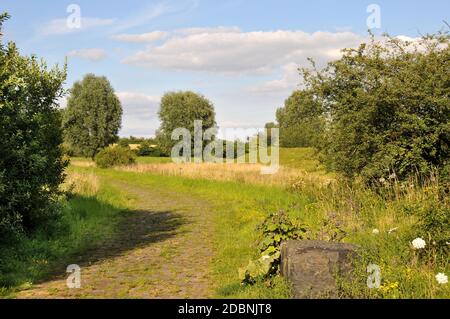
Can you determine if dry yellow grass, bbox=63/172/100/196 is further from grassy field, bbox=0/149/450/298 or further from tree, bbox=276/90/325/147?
tree, bbox=276/90/325/147

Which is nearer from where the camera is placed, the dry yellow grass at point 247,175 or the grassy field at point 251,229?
the grassy field at point 251,229

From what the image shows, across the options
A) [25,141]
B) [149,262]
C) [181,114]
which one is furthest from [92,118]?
[149,262]

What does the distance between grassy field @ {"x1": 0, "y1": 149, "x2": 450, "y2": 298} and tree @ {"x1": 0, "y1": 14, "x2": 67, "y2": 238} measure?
71 centimetres

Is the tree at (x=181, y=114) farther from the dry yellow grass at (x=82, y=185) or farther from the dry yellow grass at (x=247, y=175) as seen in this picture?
the dry yellow grass at (x=82, y=185)

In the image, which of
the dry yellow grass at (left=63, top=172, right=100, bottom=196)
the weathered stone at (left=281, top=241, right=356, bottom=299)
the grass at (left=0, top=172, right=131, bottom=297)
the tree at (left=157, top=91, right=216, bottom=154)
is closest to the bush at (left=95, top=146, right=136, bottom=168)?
the tree at (left=157, top=91, right=216, bottom=154)

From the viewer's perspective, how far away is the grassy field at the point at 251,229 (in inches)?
271

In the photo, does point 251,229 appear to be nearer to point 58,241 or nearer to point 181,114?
point 58,241

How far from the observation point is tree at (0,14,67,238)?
30.4ft

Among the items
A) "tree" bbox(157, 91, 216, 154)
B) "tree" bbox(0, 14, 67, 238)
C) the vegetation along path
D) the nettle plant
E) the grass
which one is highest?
"tree" bbox(157, 91, 216, 154)

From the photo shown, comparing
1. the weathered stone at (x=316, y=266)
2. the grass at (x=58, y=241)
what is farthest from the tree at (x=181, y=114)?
the weathered stone at (x=316, y=266)

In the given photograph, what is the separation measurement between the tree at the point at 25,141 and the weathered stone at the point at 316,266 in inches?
230

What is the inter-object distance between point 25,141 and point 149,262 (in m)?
4.17
